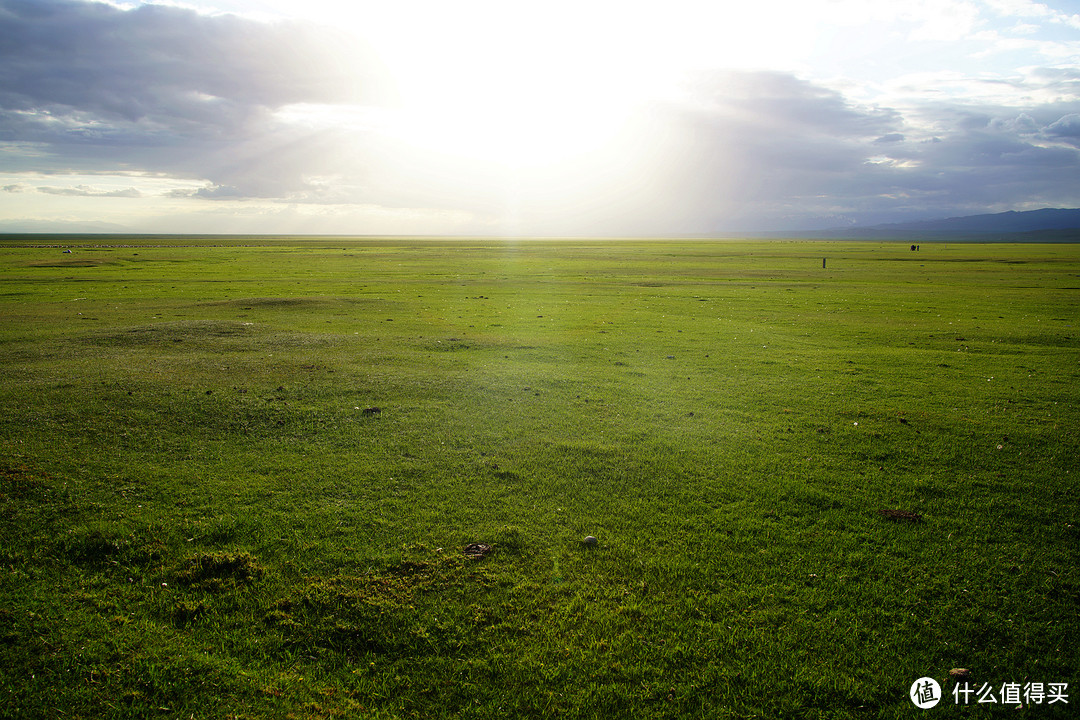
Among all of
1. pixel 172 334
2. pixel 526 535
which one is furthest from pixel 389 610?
pixel 172 334

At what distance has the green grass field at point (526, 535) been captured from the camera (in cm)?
541

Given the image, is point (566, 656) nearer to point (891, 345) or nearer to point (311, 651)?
point (311, 651)

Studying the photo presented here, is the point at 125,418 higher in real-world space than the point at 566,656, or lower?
higher

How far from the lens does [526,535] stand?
7879mm

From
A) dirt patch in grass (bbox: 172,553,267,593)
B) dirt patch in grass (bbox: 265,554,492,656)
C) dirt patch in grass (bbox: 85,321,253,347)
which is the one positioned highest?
dirt patch in grass (bbox: 85,321,253,347)

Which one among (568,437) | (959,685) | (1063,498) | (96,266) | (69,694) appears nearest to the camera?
(69,694)

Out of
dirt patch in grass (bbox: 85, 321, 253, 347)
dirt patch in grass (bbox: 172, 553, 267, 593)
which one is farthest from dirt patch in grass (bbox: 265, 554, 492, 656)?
dirt patch in grass (bbox: 85, 321, 253, 347)

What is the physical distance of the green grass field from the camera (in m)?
5.41

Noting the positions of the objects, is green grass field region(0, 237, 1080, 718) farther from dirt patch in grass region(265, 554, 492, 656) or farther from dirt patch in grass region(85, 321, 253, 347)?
dirt patch in grass region(85, 321, 253, 347)

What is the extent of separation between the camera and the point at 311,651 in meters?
5.78

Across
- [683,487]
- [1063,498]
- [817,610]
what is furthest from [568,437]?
[1063,498]

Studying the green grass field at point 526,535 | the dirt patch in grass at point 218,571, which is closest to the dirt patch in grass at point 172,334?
the green grass field at point 526,535

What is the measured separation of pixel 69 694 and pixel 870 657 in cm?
815

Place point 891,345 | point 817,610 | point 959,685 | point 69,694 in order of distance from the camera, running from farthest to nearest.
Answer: point 891,345, point 817,610, point 959,685, point 69,694
